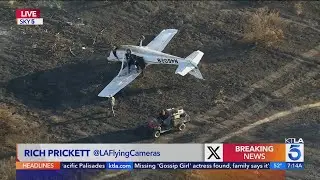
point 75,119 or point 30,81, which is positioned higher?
point 30,81

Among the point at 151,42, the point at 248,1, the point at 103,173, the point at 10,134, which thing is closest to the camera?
the point at 103,173

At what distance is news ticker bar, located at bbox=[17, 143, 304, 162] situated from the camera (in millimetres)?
23094

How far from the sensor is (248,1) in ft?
123

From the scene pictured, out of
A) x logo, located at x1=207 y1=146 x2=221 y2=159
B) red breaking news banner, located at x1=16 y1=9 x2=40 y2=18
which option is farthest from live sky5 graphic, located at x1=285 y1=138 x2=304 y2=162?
red breaking news banner, located at x1=16 y1=9 x2=40 y2=18

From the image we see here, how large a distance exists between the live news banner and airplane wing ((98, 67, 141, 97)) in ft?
12.5

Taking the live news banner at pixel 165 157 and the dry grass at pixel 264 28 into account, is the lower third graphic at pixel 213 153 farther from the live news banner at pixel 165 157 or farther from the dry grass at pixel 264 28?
the dry grass at pixel 264 28

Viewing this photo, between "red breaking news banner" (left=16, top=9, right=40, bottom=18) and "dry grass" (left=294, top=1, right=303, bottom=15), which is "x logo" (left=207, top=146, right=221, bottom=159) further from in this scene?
"red breaking news banner" (left=16, top=9, right=40, bottom=18)

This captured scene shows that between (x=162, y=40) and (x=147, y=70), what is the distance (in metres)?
2.17

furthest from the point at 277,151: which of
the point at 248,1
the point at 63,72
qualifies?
the point at 248,1

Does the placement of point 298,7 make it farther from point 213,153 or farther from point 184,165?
point 184,165

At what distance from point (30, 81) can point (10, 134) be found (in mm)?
5053

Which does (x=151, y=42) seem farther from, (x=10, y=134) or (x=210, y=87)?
(x=10, y=134)

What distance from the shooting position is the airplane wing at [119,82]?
26.7 m

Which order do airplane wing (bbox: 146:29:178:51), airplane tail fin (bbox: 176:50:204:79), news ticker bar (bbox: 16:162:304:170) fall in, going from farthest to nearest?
1. airplane wing (bbox: 146:29:178:51)
2. airplane tail fin (bbox: 176:50:204:79)
3. news ticker bar (bbox: 16:162:304:170)
